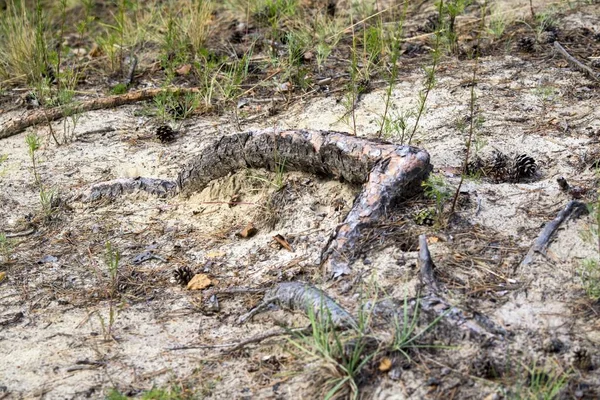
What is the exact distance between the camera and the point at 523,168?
3971 millimetres

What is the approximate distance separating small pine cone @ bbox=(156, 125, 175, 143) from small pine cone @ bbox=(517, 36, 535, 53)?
2426mm

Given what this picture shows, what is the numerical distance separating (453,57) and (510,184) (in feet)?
6.17

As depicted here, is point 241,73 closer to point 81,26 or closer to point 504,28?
point 81,26

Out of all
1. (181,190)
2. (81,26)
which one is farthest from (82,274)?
(81,26)

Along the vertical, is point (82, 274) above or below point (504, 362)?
below

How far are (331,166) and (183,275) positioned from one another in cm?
89

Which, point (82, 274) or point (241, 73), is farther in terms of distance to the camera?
point (241, 73)

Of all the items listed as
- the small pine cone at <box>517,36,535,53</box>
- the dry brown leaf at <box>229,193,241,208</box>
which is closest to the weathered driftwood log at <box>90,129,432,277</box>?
the dry brown leaf at <box>229,193,241,208</box>

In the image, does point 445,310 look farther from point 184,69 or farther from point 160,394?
point 184,69

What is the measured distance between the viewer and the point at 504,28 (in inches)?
221

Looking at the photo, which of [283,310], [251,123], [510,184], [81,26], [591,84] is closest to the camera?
[283,310]

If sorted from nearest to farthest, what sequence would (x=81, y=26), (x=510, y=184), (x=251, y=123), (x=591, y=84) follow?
(x=510, y=184)
(x=591, y=84)
(x=251, y=123)
(x=81, y=26)

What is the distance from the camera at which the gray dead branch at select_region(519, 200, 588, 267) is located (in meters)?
3.23

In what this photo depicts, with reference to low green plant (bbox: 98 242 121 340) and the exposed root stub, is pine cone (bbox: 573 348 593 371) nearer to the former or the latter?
low green plant (bbox: 98 242 121 340)
